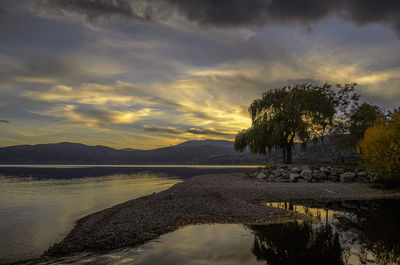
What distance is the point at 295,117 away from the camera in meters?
40.1

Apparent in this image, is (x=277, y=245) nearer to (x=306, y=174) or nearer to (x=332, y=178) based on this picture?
(x=306, y=174)

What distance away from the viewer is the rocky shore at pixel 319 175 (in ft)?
90.5

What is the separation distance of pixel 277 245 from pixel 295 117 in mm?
35032

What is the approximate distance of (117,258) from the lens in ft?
24.2

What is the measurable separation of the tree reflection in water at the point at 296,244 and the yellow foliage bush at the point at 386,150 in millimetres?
15495

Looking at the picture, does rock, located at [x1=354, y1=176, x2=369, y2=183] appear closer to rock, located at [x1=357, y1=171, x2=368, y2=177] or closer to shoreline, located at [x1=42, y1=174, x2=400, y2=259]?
rock, located at [x1=357, y1=171, x2=368, y2=177]

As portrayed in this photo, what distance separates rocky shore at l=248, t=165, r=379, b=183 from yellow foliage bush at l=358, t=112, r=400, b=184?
4.58 m

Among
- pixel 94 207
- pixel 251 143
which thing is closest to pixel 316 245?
pixel 94 207

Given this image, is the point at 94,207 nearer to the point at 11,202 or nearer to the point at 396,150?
the point at 11,202

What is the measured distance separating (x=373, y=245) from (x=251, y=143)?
1359 inches

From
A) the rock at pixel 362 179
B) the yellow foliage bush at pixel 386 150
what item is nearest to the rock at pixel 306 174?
the rock at pixel 362 179

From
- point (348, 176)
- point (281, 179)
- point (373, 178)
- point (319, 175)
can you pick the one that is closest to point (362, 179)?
point (373, 178)

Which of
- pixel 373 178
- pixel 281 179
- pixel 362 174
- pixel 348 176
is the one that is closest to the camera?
pixel 373 178

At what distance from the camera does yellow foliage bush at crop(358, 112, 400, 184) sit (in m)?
21.0
